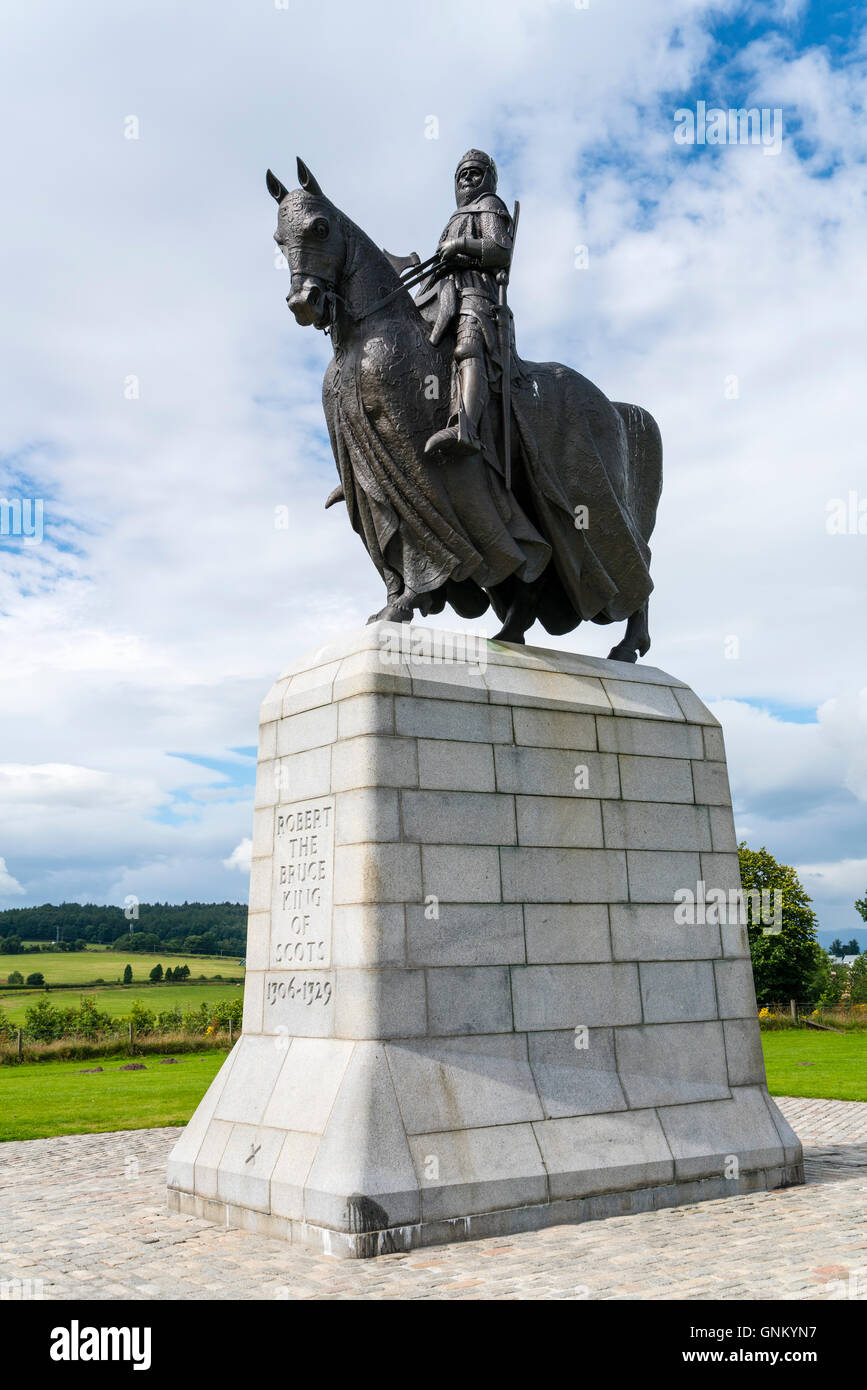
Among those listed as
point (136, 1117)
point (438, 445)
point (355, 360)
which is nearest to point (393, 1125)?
point (438, 445)

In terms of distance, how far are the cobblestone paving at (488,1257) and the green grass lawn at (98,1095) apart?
20.6ft

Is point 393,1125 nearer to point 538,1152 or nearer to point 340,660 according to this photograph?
point 538,1152

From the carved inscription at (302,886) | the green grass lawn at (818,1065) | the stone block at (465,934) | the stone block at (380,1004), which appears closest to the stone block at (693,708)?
the stone block at (465,934)

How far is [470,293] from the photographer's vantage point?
11.0m

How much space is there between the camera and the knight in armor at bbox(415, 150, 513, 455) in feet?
34.0

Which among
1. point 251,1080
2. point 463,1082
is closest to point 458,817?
point 463,1082

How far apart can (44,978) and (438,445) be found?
77.2m

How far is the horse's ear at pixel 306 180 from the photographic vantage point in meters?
10.1

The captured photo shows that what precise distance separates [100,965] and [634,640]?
8055 centimetres

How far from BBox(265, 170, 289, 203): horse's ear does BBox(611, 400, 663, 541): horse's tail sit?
4252 mm

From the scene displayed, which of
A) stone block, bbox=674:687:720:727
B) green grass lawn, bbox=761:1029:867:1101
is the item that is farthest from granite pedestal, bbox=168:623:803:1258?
green grass lawn, bbox=761:1029:867:1101

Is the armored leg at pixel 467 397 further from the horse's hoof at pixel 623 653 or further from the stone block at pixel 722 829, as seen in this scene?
the stone block at pixel 722 829

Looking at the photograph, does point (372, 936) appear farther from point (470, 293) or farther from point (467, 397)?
point (470, 293)

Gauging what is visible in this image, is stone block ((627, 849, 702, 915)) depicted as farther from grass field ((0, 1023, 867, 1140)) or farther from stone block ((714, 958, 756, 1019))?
grass field ((0, 1023, 867, 1140))
